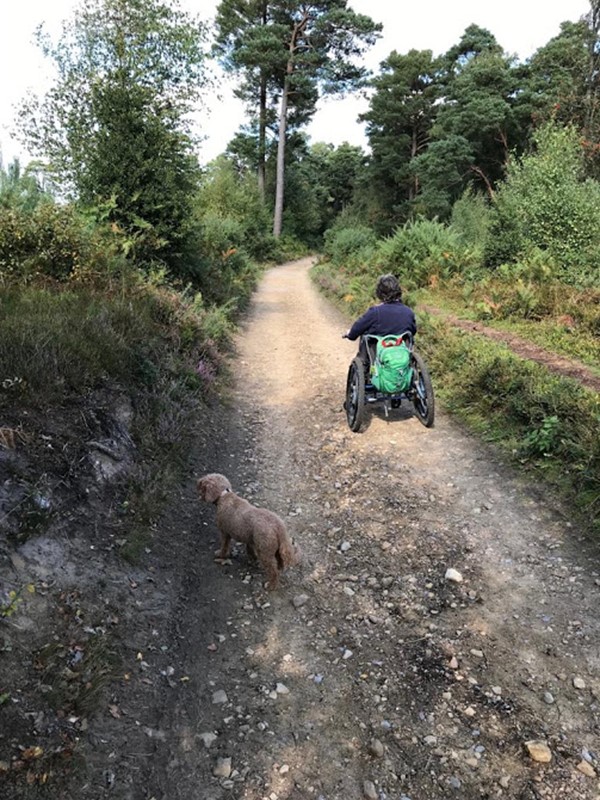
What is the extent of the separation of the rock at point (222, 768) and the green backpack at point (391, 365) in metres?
4.23

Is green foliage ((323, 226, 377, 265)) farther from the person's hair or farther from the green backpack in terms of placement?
the green backpack

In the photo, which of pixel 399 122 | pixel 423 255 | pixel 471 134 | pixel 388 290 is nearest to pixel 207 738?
pixel 388 290

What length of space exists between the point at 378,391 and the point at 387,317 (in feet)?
2.97

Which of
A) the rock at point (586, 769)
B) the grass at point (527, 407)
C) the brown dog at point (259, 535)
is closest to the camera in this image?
the rock at point (586, 769)

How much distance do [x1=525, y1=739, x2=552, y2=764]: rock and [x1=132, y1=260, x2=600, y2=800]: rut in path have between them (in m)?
0.02

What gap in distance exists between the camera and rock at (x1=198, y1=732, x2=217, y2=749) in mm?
2549

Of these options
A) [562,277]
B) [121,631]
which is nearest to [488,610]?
[121,631]

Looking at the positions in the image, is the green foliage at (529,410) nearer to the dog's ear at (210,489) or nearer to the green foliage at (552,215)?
the dog's ear at (210,489)

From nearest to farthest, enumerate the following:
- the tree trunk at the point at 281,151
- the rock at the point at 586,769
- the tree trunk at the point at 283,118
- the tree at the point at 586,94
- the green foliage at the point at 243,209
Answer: the rock at the point at 586,769, the tree at the point at 586,94, the green foliage at the point at 243,209, the tree trunk at the point at 283,118, the tree trunk at the point at 281,151

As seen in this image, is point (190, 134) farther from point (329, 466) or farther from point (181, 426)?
point (329, 466)

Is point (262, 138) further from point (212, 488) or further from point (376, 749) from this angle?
point (376, 749)

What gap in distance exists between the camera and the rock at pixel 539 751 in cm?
243

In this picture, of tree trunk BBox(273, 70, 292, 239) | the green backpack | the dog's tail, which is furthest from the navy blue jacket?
tree trunk BBox(273, 70, 292, 239)

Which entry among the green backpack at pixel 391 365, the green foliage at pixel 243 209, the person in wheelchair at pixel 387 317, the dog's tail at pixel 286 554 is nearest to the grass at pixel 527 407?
the green backpack at pixel 391 365
